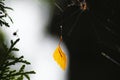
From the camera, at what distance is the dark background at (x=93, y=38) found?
600cm

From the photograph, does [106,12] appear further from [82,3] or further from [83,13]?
[82,3]

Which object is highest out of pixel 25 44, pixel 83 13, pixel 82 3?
pixel 82 3

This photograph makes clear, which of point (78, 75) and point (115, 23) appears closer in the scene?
point (115, 23)

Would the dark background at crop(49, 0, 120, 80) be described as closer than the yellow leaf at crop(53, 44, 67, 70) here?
No

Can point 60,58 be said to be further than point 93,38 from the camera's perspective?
No

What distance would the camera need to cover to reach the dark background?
5996 mm

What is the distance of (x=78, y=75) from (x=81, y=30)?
73 centimetres

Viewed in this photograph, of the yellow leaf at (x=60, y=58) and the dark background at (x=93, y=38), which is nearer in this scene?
the yellow leaf at (x=60, y=58)

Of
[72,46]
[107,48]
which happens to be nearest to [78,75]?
[72,46]

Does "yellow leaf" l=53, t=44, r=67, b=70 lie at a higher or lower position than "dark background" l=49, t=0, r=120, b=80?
higher

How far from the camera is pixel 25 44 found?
10.9 metres

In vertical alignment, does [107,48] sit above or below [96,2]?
below

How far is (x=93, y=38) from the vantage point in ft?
21.6

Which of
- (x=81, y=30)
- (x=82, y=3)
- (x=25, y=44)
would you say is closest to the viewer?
Result: (x=82, y=3)
